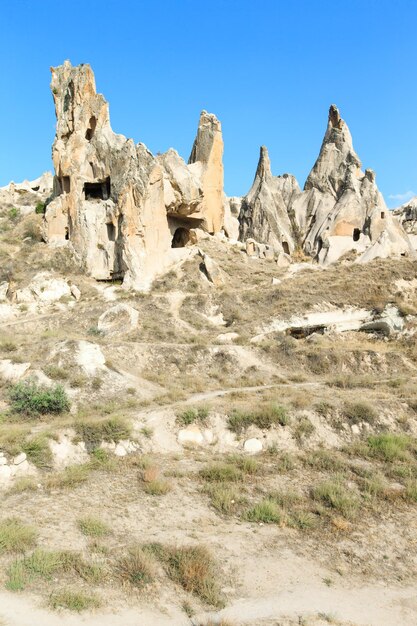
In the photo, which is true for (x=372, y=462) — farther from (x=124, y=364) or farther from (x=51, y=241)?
(x=51, y=241)

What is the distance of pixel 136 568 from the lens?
6.21 meters

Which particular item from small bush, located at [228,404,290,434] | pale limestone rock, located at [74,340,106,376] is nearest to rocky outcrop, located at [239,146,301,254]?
pale limestone rock, located at [74,340,106,376]

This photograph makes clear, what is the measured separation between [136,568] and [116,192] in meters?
28.3

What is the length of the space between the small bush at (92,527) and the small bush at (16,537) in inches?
28.7

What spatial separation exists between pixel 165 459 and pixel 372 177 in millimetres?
41669

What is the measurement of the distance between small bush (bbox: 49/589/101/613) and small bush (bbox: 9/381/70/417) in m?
7.20

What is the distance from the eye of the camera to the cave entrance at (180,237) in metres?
37.5

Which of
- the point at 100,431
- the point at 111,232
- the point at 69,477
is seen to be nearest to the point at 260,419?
the point at 100,431

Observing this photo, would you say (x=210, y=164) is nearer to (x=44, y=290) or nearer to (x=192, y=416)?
(x=44, y=290)

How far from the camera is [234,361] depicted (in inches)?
710

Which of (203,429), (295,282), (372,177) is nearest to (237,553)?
(203,429)

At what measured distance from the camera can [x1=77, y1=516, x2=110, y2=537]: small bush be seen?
728cm

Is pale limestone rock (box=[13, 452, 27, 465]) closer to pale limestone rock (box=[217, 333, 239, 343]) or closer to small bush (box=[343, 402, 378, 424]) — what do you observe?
small bush (box=[343, 402, 378, 424])

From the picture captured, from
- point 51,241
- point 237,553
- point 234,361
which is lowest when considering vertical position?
point 237,553
